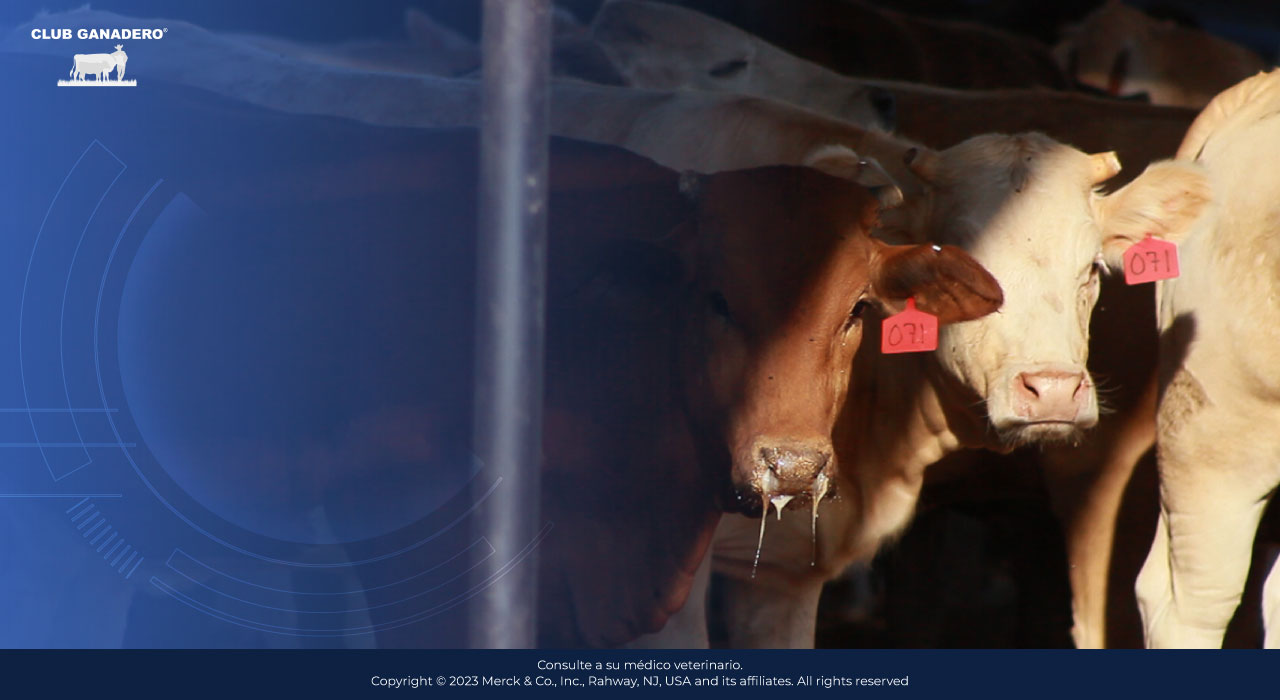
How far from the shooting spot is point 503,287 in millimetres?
3141

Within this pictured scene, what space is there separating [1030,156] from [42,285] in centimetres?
247

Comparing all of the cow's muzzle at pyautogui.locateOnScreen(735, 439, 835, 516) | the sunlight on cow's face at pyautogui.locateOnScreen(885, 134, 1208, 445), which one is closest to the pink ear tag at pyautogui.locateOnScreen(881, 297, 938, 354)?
the sunlight on cow's face at pyautogui.locateOnScreen(885, 134, 1208, 445)

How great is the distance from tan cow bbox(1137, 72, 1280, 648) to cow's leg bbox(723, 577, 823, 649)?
0.92 meters

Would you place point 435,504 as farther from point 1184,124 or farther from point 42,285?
point 1184,124

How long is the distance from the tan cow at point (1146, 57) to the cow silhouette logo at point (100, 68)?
3.28 metres

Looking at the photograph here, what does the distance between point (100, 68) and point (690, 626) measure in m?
2.09

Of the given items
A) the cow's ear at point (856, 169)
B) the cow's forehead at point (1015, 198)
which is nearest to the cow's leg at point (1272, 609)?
the cow's forehead at point (1015, 198)

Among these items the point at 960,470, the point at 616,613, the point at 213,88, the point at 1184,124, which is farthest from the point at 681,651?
the point at 1184,124

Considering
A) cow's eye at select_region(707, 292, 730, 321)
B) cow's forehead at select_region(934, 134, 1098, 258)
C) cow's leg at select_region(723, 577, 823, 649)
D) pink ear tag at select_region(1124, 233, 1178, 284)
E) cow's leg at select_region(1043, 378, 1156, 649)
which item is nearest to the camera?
cow's eye at select_region(707, 292, 730, 321)

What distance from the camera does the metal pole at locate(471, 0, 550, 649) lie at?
10.3ft

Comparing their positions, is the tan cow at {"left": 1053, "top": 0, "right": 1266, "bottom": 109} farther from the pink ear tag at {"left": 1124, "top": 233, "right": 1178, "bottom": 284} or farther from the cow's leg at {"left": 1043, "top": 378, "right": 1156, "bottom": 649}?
the pink ear tag at {"left": 1124, "top": 233, "right": 1178, "bottom": 284}

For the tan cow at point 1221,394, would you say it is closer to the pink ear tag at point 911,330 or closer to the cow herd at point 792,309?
the cow herd at point 792,309

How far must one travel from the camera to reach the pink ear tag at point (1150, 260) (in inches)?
142

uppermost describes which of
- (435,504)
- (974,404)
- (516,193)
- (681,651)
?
(516,193)
